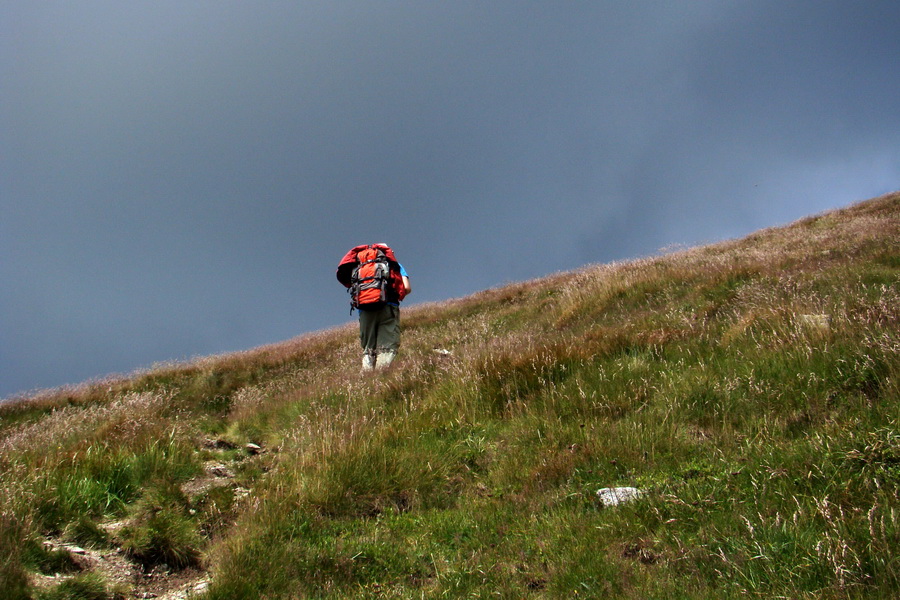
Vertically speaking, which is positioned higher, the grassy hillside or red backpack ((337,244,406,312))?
red backpack ((337,244,406,312))

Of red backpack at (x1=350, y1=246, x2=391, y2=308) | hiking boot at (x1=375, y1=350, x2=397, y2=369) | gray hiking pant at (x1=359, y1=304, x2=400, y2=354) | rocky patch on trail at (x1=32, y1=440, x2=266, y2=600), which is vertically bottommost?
rocky patch on trail at (x1=32, y1=440, x2=266, y2=600)

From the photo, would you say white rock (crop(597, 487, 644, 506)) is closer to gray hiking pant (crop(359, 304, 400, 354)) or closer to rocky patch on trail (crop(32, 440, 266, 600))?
rocky patch on trail (crop(32, 440, 266, 600))

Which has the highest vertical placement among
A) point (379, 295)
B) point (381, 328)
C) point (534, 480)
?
point (379, 295)

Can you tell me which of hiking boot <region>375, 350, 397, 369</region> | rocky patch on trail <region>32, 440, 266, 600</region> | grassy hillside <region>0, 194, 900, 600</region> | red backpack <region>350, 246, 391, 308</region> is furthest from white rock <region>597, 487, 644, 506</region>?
red backpack <region>350, 246, 391, 308</region>

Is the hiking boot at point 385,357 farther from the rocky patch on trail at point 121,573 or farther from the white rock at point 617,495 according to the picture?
the white rock at point 617,495

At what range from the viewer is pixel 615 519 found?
260 cm

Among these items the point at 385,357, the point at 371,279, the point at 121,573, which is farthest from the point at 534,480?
the point at 371,279

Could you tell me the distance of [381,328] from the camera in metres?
8.29

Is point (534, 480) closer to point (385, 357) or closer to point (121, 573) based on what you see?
point (121, 573)

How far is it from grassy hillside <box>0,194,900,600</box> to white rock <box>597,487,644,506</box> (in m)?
0.08

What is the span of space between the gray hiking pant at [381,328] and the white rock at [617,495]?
18.5ft

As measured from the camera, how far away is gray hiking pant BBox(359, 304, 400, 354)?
822 centimetres

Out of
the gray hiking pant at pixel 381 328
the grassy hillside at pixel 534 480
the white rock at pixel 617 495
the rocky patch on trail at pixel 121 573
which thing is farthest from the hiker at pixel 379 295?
the white rock at pixel 617 495

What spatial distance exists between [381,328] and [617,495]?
234 inches
